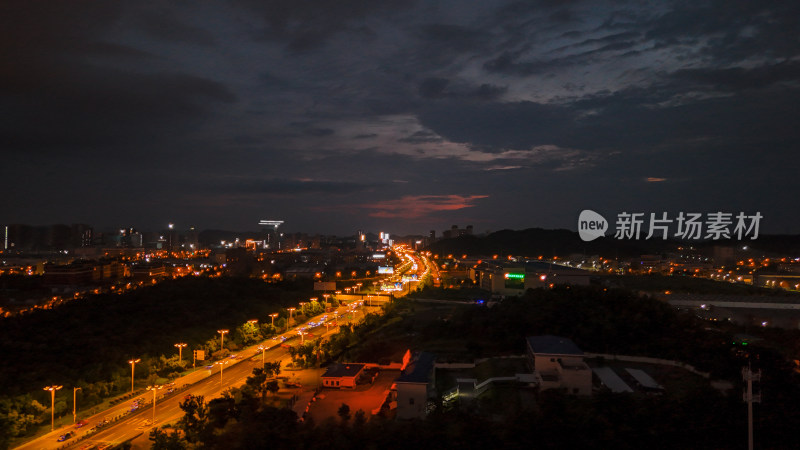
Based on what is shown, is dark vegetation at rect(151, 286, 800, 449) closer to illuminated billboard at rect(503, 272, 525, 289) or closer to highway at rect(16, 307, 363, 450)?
highway at rect(16, 307, 363, 450)

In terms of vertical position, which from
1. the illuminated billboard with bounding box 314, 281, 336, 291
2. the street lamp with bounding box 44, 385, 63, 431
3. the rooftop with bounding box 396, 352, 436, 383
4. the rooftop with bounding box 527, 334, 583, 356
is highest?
the rooftop with bounding box 527, 334, 583, 356

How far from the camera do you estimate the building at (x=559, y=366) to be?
8672 mm

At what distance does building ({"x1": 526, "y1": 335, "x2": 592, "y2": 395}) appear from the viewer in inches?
341

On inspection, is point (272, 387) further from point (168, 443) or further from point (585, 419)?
point (585, 419)

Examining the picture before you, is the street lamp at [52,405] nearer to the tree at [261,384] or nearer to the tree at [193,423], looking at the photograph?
the tree at [193,423]

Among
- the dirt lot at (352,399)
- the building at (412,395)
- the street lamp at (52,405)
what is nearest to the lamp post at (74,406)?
the street lamp at (52,405)

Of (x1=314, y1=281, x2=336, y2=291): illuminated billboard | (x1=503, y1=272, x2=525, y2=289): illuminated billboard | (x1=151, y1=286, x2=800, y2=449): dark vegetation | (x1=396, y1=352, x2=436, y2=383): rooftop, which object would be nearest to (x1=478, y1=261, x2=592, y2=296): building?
(x1=503, y1=272, x2=525, y2=289): illuminated billboard

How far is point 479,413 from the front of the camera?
752cm

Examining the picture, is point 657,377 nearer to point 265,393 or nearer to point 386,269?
point 265,393

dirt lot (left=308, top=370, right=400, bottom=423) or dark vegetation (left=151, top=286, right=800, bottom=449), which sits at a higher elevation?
dark vegetation (left=151, top=286, right=800, bottom=449)

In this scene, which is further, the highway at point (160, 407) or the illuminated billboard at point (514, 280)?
the illuminated billboard at point (514, 280)

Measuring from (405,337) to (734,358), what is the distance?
793cm

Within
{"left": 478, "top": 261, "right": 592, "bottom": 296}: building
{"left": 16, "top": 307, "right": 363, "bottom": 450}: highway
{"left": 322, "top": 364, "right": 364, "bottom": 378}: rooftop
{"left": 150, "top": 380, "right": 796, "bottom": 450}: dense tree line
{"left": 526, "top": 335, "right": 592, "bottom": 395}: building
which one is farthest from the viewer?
{"left": 478, "top": 261, "right": 592, "bottom": 296}: building

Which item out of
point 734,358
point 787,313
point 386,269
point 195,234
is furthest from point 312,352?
point 195,234
